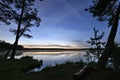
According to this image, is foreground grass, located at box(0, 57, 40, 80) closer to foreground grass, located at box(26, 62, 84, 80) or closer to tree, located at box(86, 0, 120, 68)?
foreground grass, located at box(26, 62, 84, 80)

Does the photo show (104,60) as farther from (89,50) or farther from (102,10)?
(89,50)

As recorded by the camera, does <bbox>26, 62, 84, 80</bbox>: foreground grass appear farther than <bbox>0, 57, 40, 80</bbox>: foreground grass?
No

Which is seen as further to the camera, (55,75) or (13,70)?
(13,70)

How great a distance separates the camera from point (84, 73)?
1437 centimetres

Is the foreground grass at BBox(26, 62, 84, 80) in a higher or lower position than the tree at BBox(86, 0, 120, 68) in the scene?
lower

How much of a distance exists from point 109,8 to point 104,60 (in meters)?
4.92

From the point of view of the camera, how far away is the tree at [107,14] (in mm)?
17406

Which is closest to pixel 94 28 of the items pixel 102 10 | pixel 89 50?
pixel 89 50

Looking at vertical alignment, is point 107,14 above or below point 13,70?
above

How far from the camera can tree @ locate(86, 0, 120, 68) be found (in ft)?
57.1

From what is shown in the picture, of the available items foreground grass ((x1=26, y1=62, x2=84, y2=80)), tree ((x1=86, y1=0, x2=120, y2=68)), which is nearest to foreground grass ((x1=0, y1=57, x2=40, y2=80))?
foreground grass ((x1=26, y1=62, x2=84, y2=80))

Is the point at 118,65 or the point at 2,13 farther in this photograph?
the point at 2,13

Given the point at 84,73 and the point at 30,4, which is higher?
the point at 30,4

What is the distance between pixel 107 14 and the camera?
20.0 m
